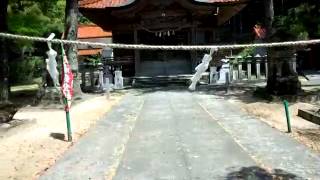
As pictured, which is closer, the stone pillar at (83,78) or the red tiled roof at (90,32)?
the stone pillar at (83,78)

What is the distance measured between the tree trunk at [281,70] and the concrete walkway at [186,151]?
11.2 ft

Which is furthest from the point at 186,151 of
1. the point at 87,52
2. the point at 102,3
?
the point at 87,52

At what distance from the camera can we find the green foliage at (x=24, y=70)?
36.9 metres

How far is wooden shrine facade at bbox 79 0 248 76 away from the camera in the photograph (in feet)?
85.9

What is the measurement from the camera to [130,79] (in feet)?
87.2

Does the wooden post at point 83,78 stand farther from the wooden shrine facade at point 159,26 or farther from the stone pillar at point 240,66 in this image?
the stone pillar at point 240,66

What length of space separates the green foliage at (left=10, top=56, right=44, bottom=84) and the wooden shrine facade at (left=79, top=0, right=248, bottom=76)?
11.2 m

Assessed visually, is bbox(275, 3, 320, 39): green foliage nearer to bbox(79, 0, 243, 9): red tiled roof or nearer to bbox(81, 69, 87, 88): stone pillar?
bbox(79, 0, 243, 9): red tiled roof

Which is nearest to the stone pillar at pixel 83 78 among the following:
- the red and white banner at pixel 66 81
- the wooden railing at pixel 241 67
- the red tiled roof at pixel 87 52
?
the wooden railing at pixel 241 67

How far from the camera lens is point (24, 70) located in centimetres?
3778

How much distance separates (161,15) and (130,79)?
395 centimetres

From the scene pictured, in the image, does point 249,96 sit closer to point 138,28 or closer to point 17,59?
point 138,28

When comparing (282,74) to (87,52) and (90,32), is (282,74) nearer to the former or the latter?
(87,52)

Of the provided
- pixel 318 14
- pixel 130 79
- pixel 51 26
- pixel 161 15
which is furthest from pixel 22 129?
pixel 51 26
